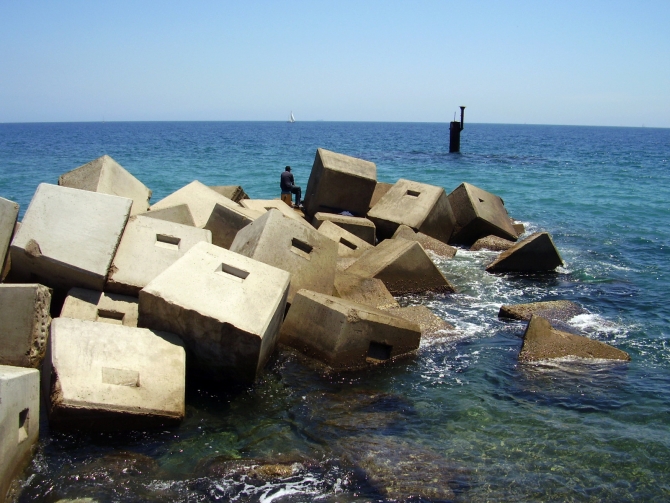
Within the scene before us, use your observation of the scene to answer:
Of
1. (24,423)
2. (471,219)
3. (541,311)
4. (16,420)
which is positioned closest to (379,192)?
(471,219)

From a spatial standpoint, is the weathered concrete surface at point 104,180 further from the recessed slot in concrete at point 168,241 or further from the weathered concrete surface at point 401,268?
the weathered concrete surface at point 401,268

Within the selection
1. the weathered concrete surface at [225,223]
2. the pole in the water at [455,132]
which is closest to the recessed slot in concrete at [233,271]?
the weathered concrete surface at [225,223]

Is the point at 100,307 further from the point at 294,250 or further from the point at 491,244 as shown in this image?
the point at 491,244

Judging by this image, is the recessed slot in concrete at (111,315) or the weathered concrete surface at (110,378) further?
the recessed slot in concrete at (111,315)

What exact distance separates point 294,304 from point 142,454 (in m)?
2.22

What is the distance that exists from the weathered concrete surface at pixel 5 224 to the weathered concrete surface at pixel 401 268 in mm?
4158

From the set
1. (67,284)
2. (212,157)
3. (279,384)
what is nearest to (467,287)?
(279,384)

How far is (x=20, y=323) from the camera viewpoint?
489 cm

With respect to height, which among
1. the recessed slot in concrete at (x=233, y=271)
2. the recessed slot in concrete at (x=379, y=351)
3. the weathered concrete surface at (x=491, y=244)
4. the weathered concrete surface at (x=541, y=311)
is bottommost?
the recessed slot in concrete at (x=379, y=351)

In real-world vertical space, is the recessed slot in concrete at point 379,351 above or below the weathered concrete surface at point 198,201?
below

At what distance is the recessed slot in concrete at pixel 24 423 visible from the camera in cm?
405

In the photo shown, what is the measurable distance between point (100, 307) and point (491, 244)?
829 centimetres

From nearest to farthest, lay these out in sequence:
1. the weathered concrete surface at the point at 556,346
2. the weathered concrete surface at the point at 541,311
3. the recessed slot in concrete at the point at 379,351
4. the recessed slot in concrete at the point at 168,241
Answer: the recessed slot in concrete at the point at 379,351 → the recessed slot in concrete at the point at 168,241 → the weathered concrete surface at the point at 556,346 → the weathered concrete surface at the point at 541,311

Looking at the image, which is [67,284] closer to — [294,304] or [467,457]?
[294,304]
